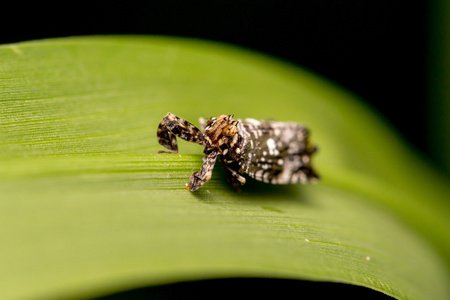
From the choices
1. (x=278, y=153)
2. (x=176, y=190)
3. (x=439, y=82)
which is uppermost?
(x=439, y=82)

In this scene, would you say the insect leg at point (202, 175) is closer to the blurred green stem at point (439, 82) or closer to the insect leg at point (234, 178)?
the insect leg at point (234, 178)

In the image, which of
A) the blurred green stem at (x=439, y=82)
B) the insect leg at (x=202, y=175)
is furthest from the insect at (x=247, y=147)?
the blurred green stem at (x=439, y=82)

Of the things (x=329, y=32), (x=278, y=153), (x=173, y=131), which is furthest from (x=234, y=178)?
(x=329, y=32)

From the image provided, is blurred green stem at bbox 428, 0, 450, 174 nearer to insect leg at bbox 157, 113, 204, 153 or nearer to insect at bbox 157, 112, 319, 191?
insect at bbox 157, 112, 319, 191

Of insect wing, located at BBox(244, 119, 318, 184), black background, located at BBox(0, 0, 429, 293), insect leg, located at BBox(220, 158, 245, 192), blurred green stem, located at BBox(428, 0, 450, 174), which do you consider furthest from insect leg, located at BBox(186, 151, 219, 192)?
→ black background, located at BBox(0, 0, 429, 293)

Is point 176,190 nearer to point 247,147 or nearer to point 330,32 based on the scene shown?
point 247,147

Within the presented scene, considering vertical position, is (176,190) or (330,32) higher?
(330,32)

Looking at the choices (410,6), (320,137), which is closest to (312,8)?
(410,6)
